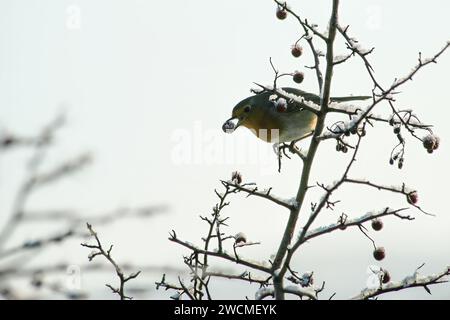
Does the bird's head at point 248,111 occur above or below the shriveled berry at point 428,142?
above

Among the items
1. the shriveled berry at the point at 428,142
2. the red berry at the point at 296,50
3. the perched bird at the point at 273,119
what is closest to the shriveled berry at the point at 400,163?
the shriveled berry at the point at 428,142

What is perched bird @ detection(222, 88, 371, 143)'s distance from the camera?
630cm

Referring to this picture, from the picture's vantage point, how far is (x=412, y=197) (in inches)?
152

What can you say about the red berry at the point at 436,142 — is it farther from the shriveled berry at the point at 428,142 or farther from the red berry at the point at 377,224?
the red berry at the point at 377,224

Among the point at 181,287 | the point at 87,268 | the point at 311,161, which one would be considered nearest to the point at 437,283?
the point at 311,161

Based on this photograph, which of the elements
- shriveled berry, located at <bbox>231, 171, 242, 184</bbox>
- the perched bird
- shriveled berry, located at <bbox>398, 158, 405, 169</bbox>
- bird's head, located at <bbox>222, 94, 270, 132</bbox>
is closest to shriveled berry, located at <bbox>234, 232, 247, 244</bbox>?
shriveled berry, located at <bbox>231, 171, 242, 184</bbox>

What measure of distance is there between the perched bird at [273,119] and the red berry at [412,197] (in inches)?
87.5

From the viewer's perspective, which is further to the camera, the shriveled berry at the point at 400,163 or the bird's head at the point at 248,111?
the bird's head at the point at 248,111

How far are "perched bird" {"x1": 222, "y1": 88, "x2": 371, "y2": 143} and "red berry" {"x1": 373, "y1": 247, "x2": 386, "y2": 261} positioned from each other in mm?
1840

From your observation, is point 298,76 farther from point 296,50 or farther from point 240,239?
point 240,239

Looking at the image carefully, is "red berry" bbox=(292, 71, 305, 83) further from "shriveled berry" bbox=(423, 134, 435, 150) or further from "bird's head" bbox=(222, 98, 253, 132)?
"bird's head" bbox=(222, 98, 253, 132)

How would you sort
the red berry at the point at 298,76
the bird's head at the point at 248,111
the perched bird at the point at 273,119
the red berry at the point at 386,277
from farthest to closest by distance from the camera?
the bird's head at the point at 248,111 → the perched bird at the point at 273,119 → the red berry at the point at 298,76 → the red berry at the point at 386,277

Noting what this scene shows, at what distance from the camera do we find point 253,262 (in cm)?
400

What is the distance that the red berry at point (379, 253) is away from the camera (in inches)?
181
